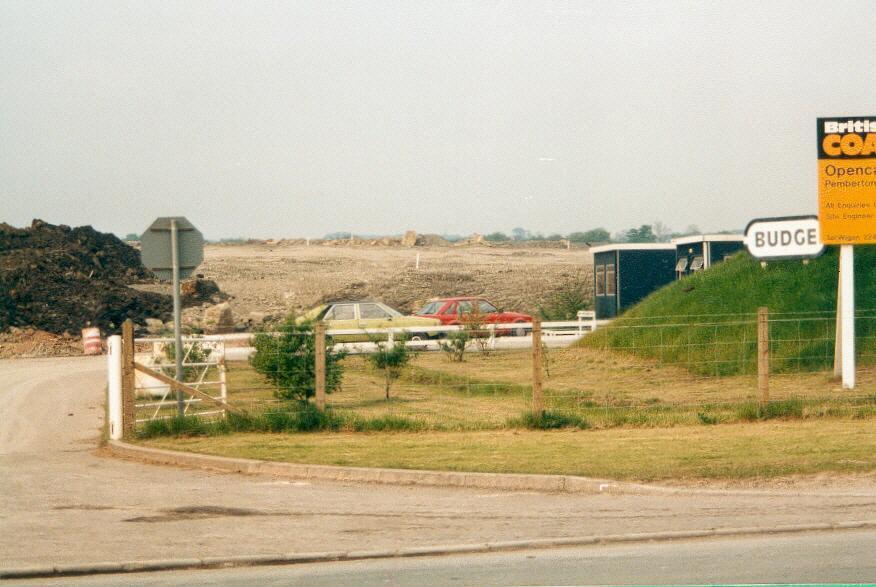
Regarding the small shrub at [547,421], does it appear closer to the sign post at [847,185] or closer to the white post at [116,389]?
the white post at [116,389]

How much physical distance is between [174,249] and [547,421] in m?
6.02

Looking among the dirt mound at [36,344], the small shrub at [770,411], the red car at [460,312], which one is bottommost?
the dirt mound at [36,344]

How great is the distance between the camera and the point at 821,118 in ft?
64.8

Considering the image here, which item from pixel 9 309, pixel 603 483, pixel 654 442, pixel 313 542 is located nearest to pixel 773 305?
pixel 654 442

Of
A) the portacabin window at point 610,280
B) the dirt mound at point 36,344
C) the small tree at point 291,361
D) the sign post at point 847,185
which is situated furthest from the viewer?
the portacabin window at point 610,280

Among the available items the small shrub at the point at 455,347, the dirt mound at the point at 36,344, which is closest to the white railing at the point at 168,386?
the small shrub at the point at 455,347

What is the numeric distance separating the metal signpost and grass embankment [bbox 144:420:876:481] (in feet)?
7.09

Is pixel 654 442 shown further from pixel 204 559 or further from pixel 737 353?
pixel 737 353

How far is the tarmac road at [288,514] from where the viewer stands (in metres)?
8.98

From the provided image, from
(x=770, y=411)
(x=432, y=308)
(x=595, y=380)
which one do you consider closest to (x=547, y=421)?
(x=770, y=411)

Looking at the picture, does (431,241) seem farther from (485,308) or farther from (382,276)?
(485,308)

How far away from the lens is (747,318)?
2577cm

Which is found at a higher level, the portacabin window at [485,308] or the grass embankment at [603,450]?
the portacabin window at [485,308]

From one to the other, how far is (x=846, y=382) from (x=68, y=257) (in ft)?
130
